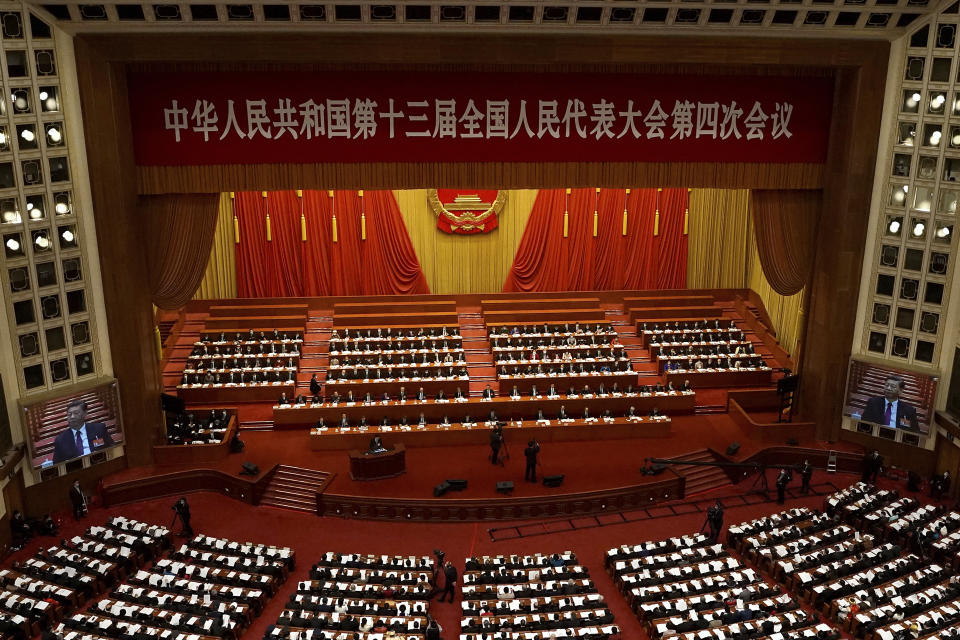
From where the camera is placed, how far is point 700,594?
10.6 metres

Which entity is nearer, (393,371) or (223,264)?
(393,371)

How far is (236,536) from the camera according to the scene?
41.4 ft

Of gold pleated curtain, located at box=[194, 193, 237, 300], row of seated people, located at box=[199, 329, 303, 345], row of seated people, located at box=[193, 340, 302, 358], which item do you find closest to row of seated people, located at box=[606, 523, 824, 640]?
row of seated people, located at box=[193, 340, 302, 358]

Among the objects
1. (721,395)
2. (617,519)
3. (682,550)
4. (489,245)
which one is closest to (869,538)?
(682,550)

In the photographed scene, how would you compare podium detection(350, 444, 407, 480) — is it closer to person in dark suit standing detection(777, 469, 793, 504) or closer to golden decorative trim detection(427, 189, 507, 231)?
person in dark suit standing detection(777, 469, 793, 504)

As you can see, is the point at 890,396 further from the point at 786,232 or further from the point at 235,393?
the point at 235,393

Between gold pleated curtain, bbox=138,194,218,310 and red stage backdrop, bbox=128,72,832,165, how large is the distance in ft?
2.35

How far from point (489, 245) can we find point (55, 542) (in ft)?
37.4

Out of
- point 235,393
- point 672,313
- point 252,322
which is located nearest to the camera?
point 235,393

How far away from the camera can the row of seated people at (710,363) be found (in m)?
17.2

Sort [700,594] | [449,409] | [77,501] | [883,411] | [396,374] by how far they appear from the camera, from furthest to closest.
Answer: [396,374], [449,409], [883,411], [77,501], [700,594]

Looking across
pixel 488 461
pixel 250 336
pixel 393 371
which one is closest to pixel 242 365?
pixel 250 336

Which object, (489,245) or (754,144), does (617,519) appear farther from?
(489,245)

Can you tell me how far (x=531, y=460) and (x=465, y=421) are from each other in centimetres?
220
